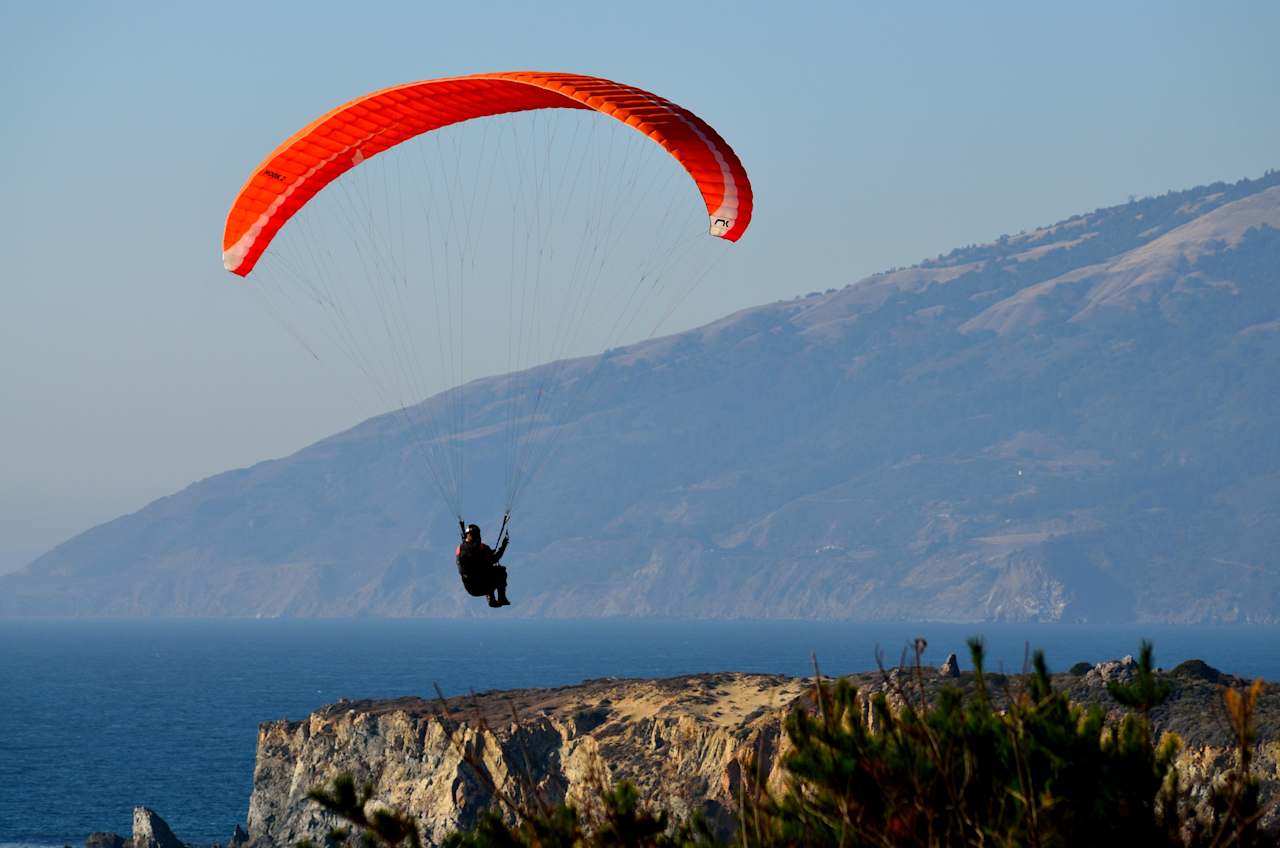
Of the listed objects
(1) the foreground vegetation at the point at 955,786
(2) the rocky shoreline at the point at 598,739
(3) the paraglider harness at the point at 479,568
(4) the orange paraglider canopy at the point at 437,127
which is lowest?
(2) the rocky shoreline at the point at 598,739

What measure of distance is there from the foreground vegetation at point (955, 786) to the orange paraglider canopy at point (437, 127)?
56.6 feet

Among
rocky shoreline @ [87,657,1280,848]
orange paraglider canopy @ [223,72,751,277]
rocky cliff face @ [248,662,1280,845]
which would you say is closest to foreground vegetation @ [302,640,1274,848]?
orange paraglider canopy @ [223,72,751,277]

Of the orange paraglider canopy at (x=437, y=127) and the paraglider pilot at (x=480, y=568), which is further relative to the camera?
the orange paraglider canopy at (x=437, y=127)

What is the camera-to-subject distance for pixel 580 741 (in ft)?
212

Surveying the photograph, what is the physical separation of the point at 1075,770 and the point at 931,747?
1.38 metres

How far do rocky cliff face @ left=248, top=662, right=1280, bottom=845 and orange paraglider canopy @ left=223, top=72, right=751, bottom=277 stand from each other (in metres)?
19.2

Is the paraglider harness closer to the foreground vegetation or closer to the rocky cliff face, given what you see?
the foreground vegetation

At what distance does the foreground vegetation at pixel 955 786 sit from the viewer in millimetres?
13672

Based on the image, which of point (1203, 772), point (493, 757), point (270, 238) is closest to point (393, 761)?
point (493, 757)

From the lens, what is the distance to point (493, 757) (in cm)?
6625

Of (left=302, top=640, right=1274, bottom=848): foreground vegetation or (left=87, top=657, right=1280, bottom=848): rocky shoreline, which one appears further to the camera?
(left=87, top=657, right=1280, bottom=848): rocky shoreline

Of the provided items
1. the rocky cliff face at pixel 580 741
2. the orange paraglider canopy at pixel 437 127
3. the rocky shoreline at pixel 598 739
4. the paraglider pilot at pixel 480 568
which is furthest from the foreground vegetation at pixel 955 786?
the rocky cliff face at pixel 580 741

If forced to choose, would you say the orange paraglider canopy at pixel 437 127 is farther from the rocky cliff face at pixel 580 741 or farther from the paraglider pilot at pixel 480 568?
the rocky cliff face at pixel 580 741

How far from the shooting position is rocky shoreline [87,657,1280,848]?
5462cm
